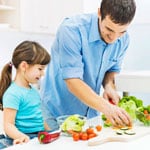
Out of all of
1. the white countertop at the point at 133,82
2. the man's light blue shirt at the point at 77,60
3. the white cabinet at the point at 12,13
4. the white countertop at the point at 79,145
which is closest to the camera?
the white countertop at the point at 79,145

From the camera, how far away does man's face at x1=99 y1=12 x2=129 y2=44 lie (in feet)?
4.61

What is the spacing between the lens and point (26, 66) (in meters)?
1.60

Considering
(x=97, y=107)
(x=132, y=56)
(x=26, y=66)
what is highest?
(x=26, y=66)

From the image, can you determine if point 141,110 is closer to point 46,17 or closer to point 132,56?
point 46,17

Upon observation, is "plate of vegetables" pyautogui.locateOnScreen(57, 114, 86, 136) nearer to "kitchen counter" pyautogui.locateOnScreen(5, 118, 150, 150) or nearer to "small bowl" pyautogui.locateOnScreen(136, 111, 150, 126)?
"kitchen counter" pyautogui.locateOnScreen(5, 118, 150, 150)

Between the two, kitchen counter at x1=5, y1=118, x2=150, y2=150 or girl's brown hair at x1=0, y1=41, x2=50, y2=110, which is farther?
girl's brown hair at x1=0, y1=41, x2=50, y2=110

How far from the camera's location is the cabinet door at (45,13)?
2572mm

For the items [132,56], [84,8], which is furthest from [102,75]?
[132,56]

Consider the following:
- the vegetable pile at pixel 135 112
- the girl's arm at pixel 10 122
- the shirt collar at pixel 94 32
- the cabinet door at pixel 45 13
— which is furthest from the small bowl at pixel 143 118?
the cabinet door at pixel 45 13

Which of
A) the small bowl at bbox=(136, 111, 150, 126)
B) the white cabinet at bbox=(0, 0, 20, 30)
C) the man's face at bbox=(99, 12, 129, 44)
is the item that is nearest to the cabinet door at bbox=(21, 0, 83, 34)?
the white cabinet at bbox=(0, 0, 20, 30)

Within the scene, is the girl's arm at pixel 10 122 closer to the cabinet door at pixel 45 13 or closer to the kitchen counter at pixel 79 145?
the kitchen counter at pixel 79 145

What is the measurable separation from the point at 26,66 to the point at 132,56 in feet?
5.41

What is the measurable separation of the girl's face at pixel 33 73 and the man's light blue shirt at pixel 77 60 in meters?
0.10

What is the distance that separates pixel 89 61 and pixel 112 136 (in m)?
0.51
